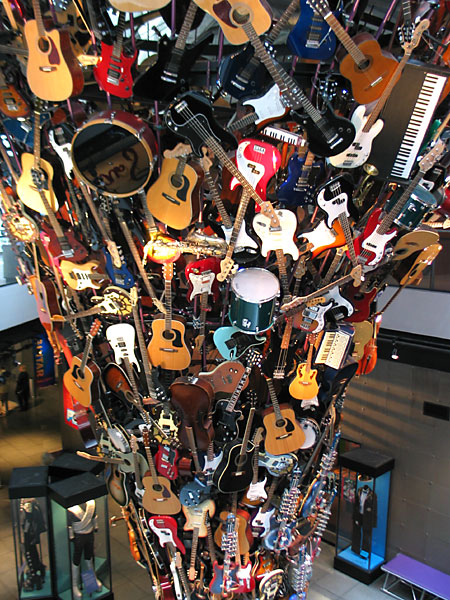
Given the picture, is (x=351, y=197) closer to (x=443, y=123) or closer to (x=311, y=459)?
(x=443, y=123)

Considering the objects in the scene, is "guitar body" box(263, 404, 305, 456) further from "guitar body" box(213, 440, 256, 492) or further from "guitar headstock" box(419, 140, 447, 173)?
"guitar headstock" box(419, 140, 447, 173)

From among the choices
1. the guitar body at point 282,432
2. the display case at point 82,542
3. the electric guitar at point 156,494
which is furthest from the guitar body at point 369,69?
the display case at point 82,542

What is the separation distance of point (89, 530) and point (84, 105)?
5.74 metres

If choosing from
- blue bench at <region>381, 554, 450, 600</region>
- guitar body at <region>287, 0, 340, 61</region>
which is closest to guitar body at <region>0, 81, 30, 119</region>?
guitar body at <region>287, 0, 340, 61</region>

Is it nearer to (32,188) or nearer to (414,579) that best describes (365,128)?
(32,188)

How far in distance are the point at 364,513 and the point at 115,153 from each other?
6.88 meters

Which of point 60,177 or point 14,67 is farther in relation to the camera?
point 60,177

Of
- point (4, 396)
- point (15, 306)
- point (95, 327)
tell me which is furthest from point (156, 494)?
point (4, 396)

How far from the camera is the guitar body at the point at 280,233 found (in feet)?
10.0

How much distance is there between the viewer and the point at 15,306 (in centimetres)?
774

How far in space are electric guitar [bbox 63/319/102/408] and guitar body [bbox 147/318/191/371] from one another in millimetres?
485

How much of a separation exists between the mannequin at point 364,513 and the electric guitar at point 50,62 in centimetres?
685

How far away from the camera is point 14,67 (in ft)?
9.61

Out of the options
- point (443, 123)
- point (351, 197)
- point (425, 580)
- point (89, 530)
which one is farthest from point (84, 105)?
point (425, 580)
